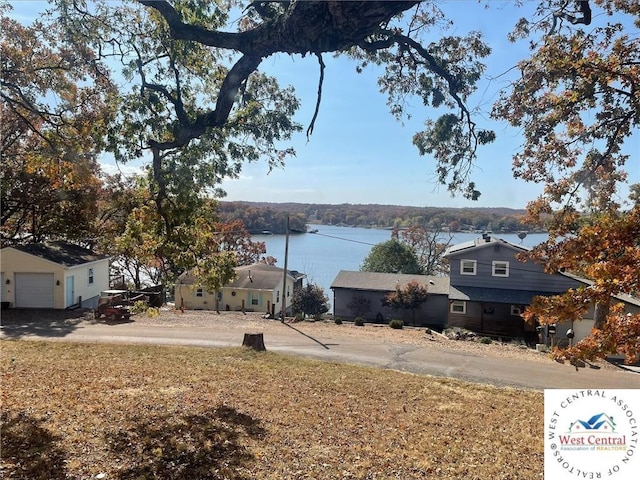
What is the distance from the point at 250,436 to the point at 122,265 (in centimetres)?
3662

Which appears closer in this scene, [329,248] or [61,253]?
[61,253]

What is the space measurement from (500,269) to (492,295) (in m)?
1.88

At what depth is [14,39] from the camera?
333 inches

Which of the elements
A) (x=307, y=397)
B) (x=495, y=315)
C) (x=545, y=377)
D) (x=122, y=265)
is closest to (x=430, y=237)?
(x=495, y=315)

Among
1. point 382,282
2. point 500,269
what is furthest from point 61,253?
point 500,269

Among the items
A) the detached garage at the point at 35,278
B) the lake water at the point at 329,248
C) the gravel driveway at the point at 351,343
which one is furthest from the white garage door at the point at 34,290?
the lake water at the point at 329,248

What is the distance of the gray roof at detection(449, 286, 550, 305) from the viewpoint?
82.2 ft

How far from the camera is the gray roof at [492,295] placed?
25.0 m

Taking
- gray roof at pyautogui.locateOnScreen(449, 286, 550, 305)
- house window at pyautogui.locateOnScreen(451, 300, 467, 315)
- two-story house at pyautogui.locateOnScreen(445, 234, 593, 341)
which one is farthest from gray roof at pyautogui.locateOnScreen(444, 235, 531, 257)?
house window at pyautogui.locateOnScreen(451, 300, 467, 315)

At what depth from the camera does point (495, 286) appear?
26547 millimetres

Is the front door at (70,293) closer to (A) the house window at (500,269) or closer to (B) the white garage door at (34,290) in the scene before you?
(B) the white garage door at (34,290)

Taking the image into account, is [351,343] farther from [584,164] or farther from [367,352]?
[584,164]

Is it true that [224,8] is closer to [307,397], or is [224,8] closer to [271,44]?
[271,44]

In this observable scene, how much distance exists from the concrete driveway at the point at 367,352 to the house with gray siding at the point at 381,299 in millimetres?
11565
